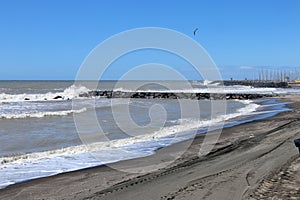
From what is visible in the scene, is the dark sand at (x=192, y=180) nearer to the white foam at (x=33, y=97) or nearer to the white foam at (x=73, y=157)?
the white foam at (x=73, y=157)

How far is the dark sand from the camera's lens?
655 centimetres

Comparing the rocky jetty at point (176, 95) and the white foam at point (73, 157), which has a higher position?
the rocky jetty at point (176, 95)

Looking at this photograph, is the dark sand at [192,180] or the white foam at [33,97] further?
the white foam at [33,97]

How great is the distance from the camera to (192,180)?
7.46 metres

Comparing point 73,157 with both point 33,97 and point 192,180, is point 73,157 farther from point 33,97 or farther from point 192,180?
point 33,97

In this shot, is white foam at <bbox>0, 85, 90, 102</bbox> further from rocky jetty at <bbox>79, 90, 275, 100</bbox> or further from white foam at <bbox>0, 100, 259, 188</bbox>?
white foam at <bbox>0, 100, 259, 188</bbox>

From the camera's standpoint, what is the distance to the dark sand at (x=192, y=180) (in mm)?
6555

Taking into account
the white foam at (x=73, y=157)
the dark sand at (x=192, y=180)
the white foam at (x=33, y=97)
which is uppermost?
the white foam at (x=33, y=97)

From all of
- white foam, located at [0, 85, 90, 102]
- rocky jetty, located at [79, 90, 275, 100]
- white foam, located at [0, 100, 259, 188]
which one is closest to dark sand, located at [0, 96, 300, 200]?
white foam, located at [0, 100, 259, 188]

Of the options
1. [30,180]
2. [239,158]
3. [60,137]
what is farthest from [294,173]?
[60,137]

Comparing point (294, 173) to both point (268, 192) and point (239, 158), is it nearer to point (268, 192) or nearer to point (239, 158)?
point (268, 192)

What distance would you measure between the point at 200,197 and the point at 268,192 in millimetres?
1201

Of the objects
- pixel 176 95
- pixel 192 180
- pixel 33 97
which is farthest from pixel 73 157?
pixel 33 97

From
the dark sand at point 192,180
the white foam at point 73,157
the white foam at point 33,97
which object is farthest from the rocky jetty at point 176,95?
the dark sand at point 192,180
